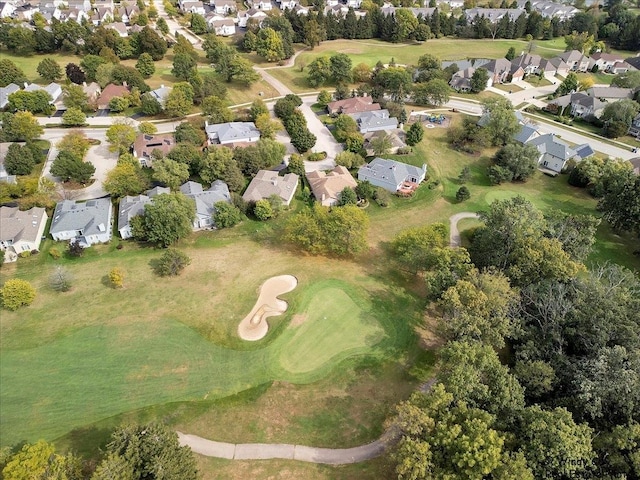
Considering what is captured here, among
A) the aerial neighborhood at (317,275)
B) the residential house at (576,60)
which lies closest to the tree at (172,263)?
the aerial neighborhood at (317,275)

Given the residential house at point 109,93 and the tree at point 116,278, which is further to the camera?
the residential house at point 109,93

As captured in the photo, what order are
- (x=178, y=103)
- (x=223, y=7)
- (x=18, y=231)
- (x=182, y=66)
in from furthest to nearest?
(x=223, y=7), (x=182, y=66), (x=178, y=103), (x=18, y=231)

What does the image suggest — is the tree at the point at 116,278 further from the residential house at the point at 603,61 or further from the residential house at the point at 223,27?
the residential house at the point at 603,61

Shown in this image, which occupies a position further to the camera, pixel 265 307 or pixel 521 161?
pixel 521 161

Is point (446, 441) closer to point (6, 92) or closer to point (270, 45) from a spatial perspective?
point (6, 92)

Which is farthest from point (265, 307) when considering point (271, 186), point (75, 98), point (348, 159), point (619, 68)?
point (619, 68)

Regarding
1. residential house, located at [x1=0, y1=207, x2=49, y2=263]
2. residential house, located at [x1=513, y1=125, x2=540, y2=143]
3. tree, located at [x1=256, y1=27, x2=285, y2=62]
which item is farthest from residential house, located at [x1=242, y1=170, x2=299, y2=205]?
tree, located at [x1=256, y1=27, x2=285, y2=62]
